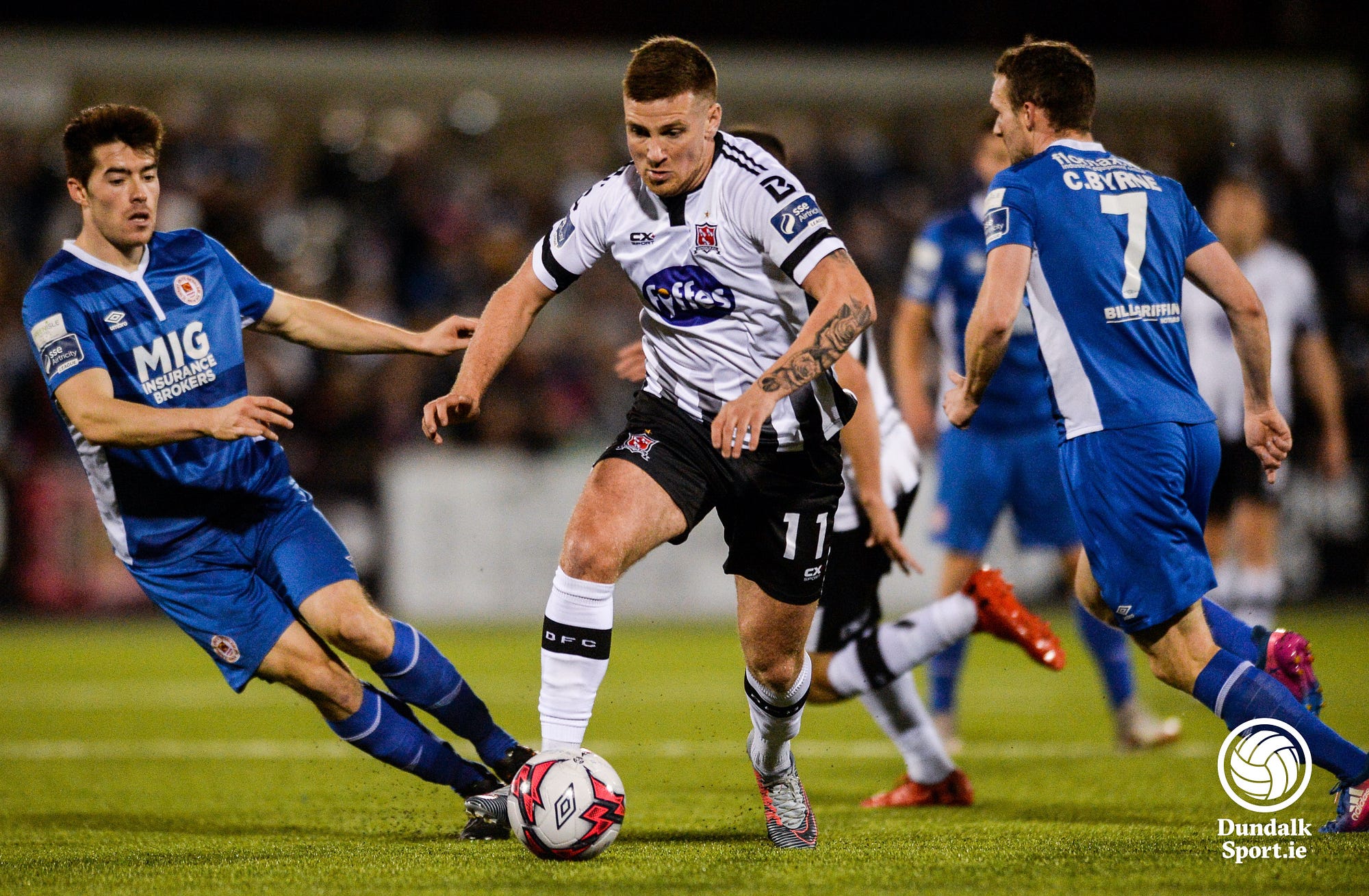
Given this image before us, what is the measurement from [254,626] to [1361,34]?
68.0ft

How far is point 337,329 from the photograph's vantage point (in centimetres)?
541

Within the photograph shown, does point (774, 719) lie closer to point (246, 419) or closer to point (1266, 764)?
point (1266, 764)

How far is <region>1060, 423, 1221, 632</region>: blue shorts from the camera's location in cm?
456

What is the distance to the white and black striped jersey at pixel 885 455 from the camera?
581 cm

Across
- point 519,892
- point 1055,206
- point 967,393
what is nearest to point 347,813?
point 519,892

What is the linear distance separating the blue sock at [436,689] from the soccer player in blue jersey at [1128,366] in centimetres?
189

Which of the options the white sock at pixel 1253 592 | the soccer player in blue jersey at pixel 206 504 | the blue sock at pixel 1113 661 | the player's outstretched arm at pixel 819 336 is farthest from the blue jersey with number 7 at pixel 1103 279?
the white sock at pixel 1253 592

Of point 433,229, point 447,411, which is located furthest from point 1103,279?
point 433,229

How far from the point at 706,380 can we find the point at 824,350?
20.5 inches

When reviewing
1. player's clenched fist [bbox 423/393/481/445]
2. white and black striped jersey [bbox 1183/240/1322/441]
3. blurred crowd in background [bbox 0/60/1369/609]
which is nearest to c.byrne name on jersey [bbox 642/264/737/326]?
player's clenched fist [bbox 423/393/481/445]

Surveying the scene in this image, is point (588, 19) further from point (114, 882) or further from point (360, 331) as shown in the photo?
point (114, 882)

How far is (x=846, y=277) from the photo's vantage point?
446 centimetres

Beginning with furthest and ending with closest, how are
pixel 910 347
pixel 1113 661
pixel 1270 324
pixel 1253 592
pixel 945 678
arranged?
pixel 1253 592 < pixel 1270 324 < pixel 910 347 < pixel 945 678 < pixel 1113 661

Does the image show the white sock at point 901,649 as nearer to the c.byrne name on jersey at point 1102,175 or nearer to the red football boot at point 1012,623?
the red football boot at point 1012,623
